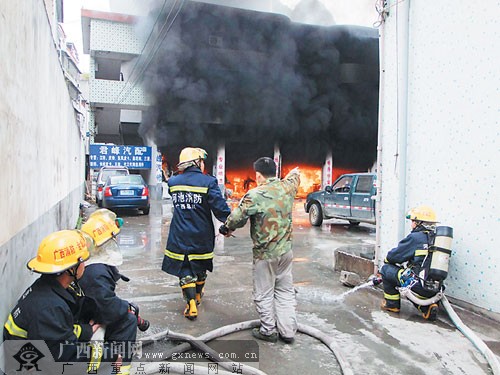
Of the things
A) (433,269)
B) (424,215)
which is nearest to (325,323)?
(433,269)

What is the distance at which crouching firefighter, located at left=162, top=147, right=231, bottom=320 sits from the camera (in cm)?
386

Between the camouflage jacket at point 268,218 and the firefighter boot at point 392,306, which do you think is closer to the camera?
the camouflage jacket at point 268,218

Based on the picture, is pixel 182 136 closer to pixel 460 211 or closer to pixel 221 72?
pixel 221 72

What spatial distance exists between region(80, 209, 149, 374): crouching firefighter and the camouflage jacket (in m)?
1.19

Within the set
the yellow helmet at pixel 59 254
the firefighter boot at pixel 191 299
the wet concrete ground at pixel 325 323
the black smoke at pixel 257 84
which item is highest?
the black smoke at pixel 257 84

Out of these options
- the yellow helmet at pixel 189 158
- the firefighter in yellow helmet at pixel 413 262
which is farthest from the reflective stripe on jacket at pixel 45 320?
the firefighter in yellow helmet at pixel 413 262

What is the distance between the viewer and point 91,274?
7.92 feet

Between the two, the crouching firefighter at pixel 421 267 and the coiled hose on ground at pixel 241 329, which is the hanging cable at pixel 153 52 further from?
the coiled hose on ground at pixel 241 329

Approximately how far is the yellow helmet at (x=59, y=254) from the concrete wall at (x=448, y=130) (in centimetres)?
386

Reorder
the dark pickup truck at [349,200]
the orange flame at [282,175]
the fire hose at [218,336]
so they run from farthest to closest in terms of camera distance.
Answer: the orange flame at [282,175] → the dark pickup truck at [349,200] → the fire hose at [218,336]

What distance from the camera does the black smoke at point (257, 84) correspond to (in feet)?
60.1

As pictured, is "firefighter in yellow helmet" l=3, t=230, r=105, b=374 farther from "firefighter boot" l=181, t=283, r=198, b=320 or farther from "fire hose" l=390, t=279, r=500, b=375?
"fire hose" l=390, t=279, r=500, b=375

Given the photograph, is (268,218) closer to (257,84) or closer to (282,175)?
(257,84)

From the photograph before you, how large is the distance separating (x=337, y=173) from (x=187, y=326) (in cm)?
2149
